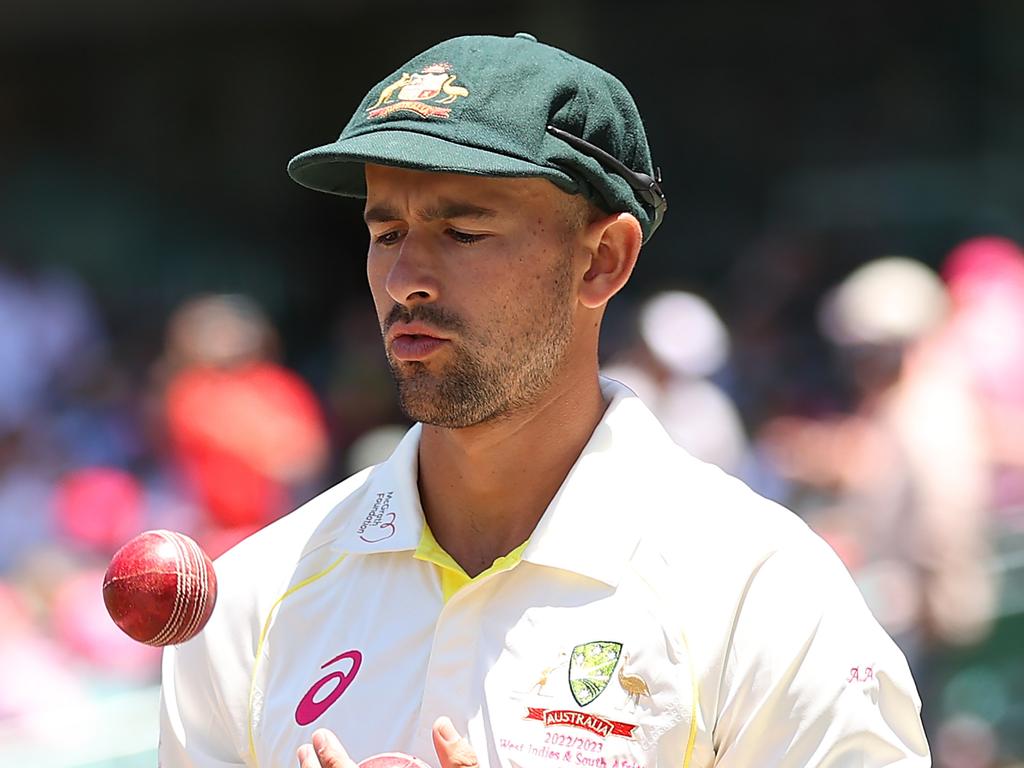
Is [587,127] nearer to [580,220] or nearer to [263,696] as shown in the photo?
[580,220]

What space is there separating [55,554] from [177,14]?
30.2 ft

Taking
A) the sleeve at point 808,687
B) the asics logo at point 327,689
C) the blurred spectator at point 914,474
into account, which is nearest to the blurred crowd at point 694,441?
the blurred spectator at point 914,474

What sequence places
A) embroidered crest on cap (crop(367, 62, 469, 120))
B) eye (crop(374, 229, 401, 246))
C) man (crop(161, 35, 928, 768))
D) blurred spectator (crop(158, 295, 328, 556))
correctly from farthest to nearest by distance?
blurred spectator (crop(158, 295, 328, 556)), eye (crop(374, 229, 401, 246)), embroidered crest on cap (crop(367, 62, 469, 120)), man (crop(161, 35, 928, 768))

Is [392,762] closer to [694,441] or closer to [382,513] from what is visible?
[382,513]

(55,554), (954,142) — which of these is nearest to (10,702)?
(55,554)

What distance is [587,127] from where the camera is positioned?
2.38m

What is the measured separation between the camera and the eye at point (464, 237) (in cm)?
239

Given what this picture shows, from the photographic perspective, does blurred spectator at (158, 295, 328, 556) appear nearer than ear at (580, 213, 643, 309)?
No

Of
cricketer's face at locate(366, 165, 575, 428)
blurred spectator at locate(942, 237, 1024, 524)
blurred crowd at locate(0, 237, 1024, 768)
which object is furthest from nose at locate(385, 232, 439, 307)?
blurred spectator at locate(942, 237, 1024, 524)

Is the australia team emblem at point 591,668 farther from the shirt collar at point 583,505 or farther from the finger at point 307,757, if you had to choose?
the finger at point 307,757

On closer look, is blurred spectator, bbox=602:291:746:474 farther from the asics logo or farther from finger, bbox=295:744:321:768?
finger, bbox=295:744:321:768

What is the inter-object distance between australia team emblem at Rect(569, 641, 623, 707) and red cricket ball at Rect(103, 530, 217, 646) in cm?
53

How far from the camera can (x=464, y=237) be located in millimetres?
2391

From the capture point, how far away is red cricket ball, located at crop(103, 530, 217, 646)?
2271 mm
